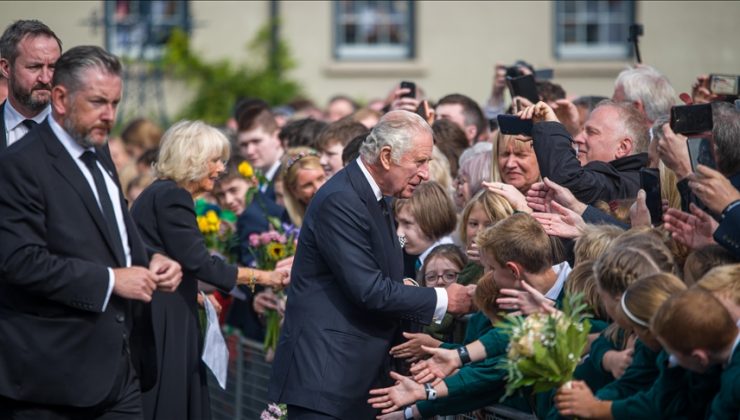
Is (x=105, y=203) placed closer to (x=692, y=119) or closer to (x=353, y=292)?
(x=353, y=292)

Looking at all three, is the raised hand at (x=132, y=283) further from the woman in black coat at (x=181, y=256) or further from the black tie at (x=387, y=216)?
the woman in black coat at (x=181, y=256)

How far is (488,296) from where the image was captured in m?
5.68

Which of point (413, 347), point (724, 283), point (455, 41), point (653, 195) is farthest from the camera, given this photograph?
point (455, 41)

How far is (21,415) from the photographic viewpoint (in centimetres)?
520

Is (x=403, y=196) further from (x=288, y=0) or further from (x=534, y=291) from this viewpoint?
(x=288, y=0)

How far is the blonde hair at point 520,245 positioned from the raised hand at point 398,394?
2.28 ft

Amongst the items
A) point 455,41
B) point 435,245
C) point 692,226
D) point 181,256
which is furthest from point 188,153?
point 455,41

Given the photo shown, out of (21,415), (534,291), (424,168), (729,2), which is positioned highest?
(729,2)

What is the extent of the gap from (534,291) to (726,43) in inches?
575

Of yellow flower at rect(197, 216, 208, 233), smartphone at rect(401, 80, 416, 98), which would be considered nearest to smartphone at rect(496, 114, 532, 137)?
smartphone at rect(401, 80, 416, 98)

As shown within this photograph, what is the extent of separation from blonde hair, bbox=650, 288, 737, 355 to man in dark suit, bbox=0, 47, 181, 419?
2167 mm

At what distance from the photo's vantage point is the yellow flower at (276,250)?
8.13 meters

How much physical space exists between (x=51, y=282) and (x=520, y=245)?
2.03m

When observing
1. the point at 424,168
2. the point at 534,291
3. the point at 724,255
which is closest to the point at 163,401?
the point at 424,168
